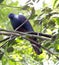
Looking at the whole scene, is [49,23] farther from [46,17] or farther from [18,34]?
[18,34]

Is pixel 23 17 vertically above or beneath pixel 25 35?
beneath

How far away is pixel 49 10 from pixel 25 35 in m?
0.47

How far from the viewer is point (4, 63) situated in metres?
1.48

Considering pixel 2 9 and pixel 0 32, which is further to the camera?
pixel 2 9

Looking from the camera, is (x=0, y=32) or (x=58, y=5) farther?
(x=58, y=5)

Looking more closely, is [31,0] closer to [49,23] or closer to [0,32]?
[49,23]

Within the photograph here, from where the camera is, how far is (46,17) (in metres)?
1.60

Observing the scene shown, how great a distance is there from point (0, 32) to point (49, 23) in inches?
24.7

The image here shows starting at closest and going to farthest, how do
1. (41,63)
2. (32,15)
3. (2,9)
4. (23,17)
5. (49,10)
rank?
(32,15)
(49,10)
(41,63)
(2,9)
(23,17)

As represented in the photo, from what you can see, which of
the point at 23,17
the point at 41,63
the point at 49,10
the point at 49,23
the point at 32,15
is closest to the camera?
the point at 32,15

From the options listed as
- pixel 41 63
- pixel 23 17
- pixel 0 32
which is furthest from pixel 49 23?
pixel 23 17

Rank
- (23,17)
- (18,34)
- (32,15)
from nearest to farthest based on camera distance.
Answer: (18,34), (32,15), (23,17)

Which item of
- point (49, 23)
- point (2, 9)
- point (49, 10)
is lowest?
point (2, 9)

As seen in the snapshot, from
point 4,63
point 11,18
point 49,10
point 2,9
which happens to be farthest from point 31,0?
point 11,18
